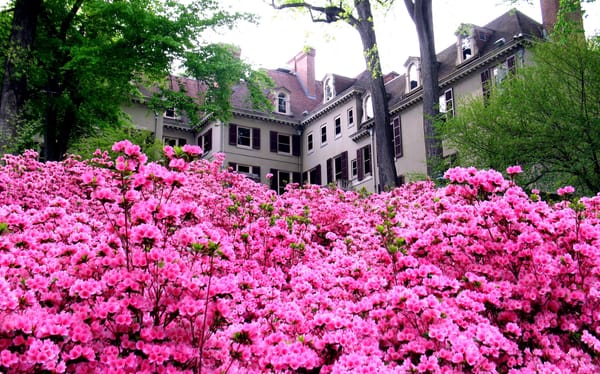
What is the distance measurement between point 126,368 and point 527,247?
3.12 metres

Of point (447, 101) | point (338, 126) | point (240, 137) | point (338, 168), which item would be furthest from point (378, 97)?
point (240, 137)

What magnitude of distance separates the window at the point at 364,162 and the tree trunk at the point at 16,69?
1996cm

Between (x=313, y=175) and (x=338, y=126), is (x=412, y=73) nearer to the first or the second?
(x=338, y=126)

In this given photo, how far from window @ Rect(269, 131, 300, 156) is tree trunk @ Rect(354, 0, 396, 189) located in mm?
17649

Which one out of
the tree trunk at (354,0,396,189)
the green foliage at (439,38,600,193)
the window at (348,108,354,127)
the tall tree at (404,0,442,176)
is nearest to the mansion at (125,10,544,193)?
the window at (348,108,354,127)

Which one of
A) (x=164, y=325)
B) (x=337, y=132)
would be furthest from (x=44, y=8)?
(x=337, y=132)

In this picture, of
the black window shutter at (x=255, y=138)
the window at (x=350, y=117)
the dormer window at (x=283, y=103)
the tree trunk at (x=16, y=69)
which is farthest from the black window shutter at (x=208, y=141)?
the tree trunk at (x=16, y=69)

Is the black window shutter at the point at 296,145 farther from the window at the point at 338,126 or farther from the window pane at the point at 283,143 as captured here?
the window at the point at 338,126

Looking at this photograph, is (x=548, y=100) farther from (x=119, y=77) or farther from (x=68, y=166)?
(x=119, y=77)

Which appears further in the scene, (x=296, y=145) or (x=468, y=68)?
(x=296, y=145)

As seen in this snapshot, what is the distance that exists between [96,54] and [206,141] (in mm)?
19283

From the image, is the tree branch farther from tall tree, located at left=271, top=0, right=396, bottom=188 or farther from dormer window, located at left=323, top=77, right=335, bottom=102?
dormer window, located at left=323, top=77, right=335, bottom=102

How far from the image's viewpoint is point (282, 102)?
37.0 metres

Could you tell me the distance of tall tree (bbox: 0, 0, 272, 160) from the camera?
17062mm
